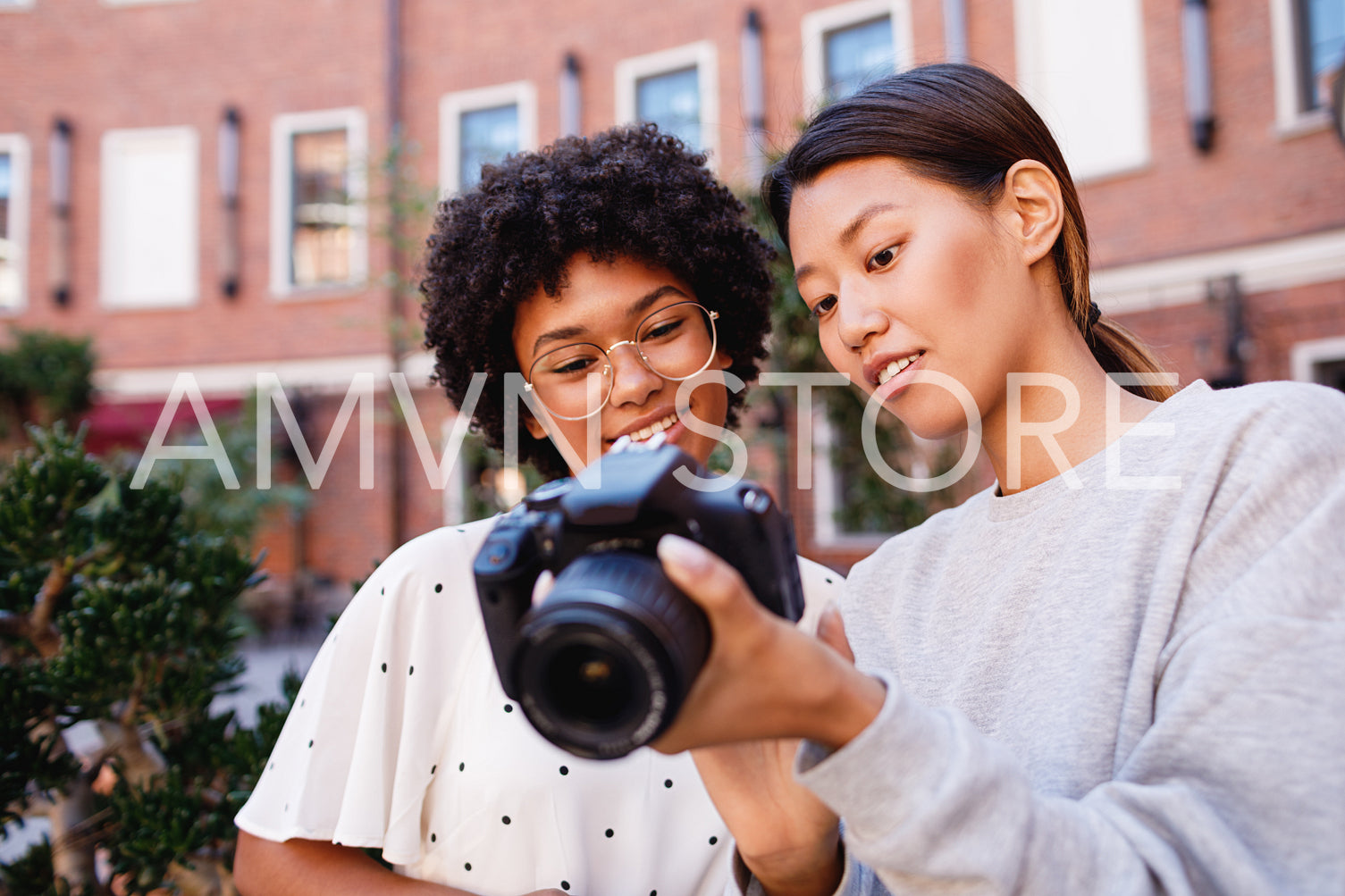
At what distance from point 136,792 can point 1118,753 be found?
1991 millimetres

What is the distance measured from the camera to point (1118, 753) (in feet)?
3.23

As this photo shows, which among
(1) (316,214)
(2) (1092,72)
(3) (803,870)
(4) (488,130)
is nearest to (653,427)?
(3) (803,870)

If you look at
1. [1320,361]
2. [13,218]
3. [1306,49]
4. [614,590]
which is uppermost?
[13,218]

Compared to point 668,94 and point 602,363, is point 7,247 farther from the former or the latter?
point 602,363

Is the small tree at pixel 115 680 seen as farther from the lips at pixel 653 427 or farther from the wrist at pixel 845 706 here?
the wrist at pixel 845 706

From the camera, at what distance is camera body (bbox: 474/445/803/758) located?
74cm

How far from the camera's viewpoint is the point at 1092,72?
8.64 meters

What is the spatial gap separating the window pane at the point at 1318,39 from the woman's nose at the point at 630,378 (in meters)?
8.58

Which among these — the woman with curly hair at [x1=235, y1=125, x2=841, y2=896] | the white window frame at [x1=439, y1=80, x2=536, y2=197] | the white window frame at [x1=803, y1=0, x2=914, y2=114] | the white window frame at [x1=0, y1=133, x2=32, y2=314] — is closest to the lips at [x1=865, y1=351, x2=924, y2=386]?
the woman with curly hair at [x1=235, y1=125, x2=841, y2=896]

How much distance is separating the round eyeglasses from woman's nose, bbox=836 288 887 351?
1.31ft

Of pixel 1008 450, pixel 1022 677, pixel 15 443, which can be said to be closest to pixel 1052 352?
pixel 1008 450

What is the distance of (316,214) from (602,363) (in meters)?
12.0

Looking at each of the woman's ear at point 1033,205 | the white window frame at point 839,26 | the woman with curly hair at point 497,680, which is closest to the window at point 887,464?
the woman with curly hair at point 497,680

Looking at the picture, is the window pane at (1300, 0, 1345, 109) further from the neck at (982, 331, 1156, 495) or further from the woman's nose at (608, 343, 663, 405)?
the woman's nose at (608, 343, 663, 405)
